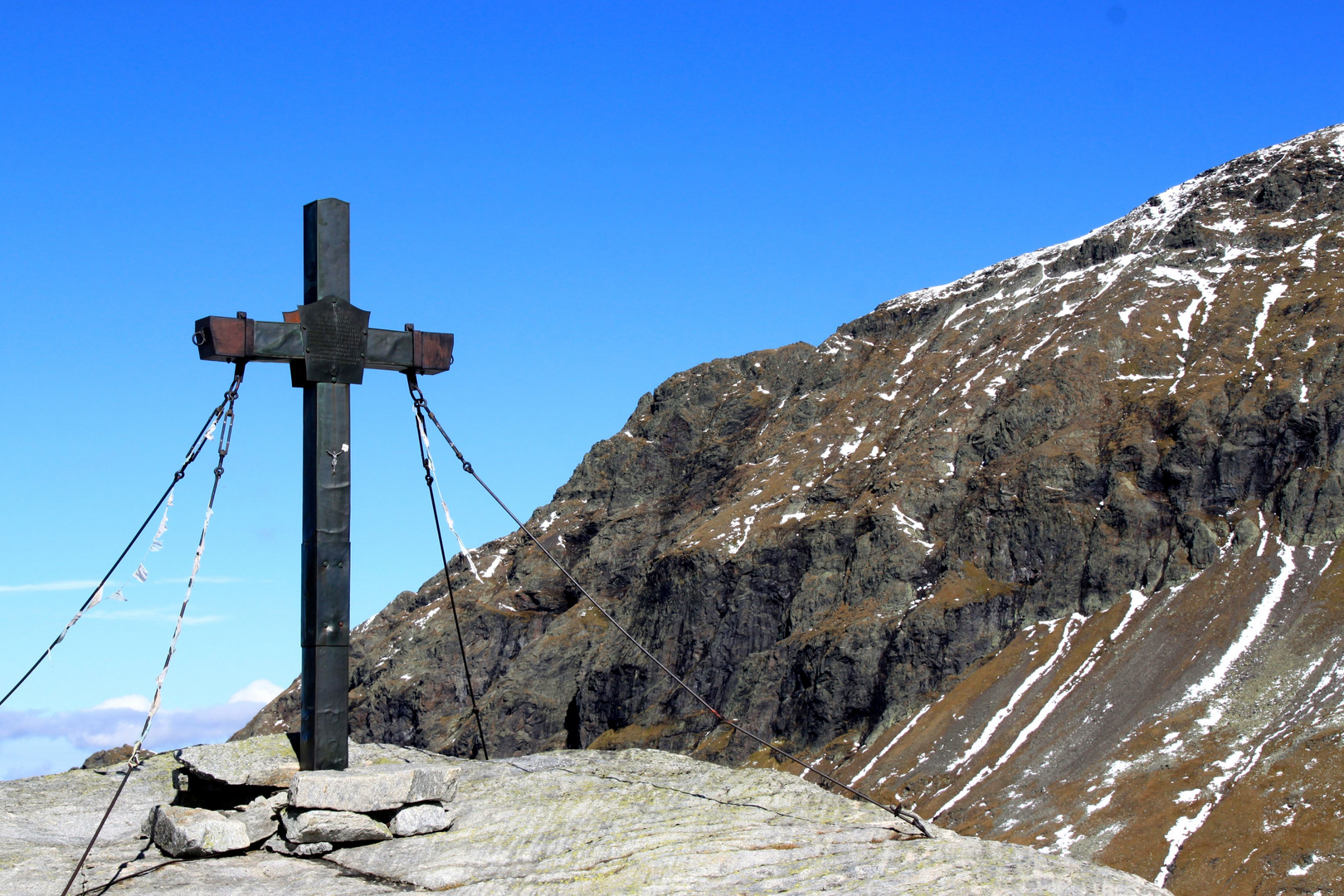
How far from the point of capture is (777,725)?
522ft

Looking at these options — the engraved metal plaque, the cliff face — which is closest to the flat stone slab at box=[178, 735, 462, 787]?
the engraved metal plaque

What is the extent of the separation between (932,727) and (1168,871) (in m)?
44.1

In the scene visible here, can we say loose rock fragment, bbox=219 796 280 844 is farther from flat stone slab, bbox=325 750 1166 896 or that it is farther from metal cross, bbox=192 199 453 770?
flat stone slab, bbox=325 750 1166 896

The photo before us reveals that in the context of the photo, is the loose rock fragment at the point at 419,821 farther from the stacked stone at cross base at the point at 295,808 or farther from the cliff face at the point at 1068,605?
the cliff face at the point at 1068,605

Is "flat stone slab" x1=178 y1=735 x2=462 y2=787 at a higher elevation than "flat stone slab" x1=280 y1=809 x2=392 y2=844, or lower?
higher

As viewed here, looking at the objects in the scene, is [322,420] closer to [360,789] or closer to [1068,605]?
[360,789]

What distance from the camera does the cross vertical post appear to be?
11.9m

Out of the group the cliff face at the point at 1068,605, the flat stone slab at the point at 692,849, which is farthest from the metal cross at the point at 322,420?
the cliff face at the point at 1068,605

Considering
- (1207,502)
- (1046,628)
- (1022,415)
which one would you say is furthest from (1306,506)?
(1022,415)

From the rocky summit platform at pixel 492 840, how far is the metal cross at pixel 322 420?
0.66m

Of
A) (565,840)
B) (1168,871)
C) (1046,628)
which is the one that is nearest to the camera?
(565,840)

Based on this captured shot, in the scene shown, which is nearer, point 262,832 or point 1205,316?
point 262,832

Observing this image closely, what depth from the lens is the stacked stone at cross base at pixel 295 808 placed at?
36.6 feet

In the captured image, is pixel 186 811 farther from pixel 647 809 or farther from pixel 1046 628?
pixel 1046 628
